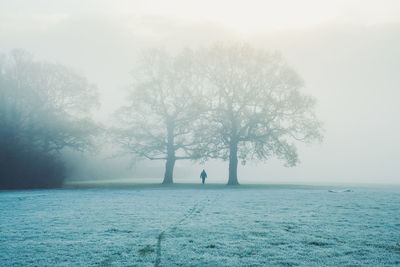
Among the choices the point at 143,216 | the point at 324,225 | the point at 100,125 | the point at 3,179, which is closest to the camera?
the point at 324,225

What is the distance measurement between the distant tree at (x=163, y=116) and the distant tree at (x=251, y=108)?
2.20m

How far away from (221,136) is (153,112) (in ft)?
27.9

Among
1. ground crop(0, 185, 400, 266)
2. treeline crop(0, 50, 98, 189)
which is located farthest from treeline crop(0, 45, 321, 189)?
ground crop(0, 185, 400, 266)

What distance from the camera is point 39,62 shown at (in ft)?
122

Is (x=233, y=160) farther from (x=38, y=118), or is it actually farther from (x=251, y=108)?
(x=38, y=118)

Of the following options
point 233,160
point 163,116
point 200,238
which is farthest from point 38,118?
point 200,238

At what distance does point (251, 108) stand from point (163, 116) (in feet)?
32.9

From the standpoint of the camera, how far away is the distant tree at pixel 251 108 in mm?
35156

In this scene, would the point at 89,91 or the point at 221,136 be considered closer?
the point at 221,136

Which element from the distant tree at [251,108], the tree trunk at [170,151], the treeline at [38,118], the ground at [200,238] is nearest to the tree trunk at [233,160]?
the distant tree at [251,108]

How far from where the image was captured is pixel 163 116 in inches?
1545

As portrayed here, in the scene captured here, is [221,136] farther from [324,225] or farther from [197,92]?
[324,225]

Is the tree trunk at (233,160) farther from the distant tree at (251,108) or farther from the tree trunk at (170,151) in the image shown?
the tree trunk at (170,151)

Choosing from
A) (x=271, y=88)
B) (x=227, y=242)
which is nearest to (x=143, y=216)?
(x=227, y=242)
